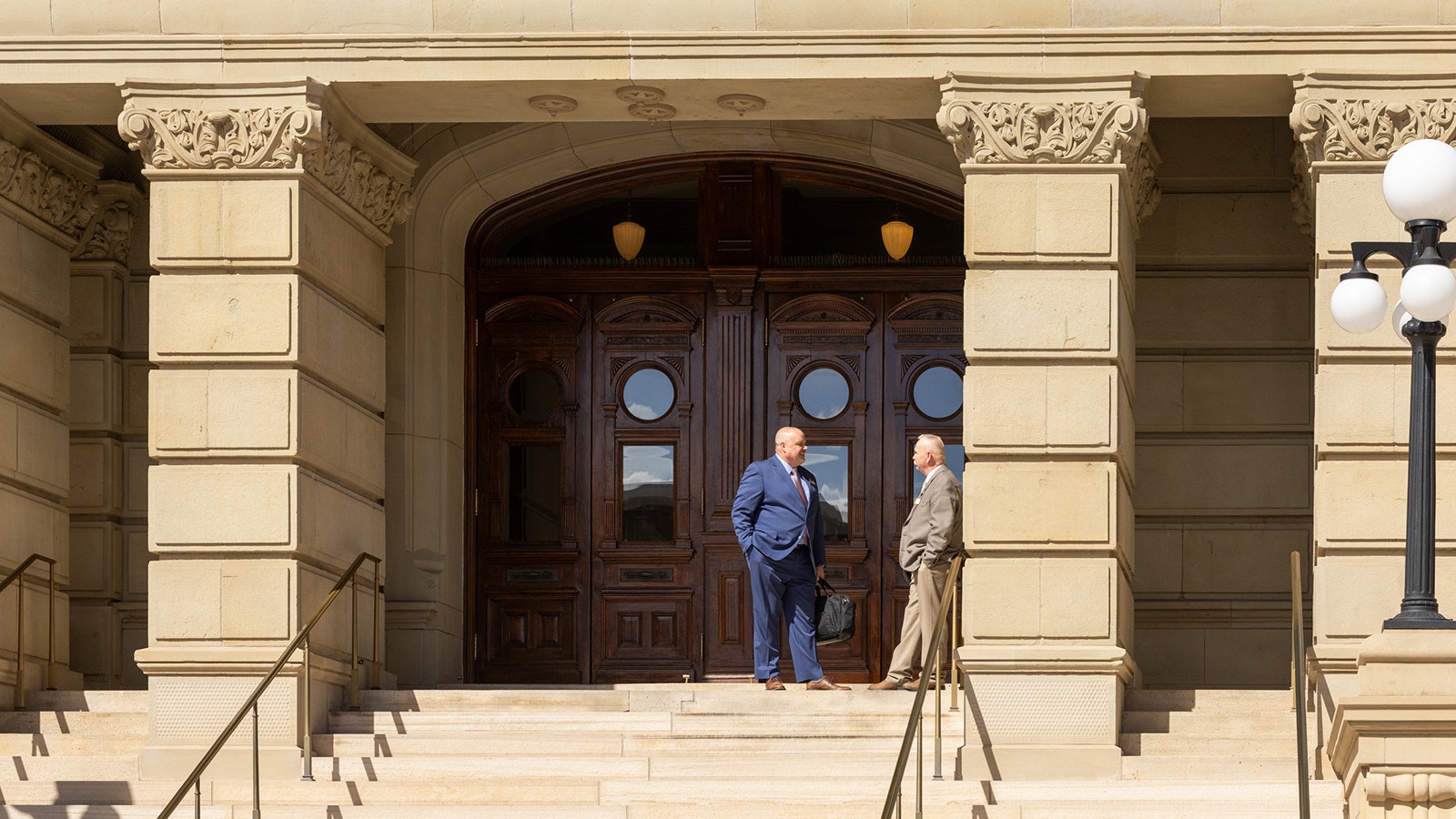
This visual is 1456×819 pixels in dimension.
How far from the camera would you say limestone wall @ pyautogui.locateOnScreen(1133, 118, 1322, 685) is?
18906mm

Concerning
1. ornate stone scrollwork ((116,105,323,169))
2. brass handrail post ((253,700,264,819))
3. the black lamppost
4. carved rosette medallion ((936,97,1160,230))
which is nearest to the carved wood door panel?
ornate stone scrollwork ((116,105,323,169))

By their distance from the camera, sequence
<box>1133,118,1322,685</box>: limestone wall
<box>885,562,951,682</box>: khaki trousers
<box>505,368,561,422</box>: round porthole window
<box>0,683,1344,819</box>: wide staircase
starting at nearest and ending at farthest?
<box>0,683,1344,819</box>: wide staircase < <box>885,562,951,682</box>: khaki trousers < <box>1133,118,1322,685</box>: limestone wall < <box>505,368,561,422</box>: round porthole window

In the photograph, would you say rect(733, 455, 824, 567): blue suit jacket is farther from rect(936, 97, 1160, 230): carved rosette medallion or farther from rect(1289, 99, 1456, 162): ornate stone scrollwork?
rect(1289, 99, 1456, 162): ornate stone scrollwork

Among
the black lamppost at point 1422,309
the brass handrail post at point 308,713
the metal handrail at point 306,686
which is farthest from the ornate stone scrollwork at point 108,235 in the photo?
the black lamppost at point 1422,309

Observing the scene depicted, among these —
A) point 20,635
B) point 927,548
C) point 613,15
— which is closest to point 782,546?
point 927,548

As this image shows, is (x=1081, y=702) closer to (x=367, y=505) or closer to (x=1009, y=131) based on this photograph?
(x=1009, y=131)

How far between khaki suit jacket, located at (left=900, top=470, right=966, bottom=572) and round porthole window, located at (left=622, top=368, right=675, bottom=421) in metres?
3.54

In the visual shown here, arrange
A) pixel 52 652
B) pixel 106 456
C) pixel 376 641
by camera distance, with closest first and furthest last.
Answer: pixel 376 641 < pixel 52 652 < pixel 106 456

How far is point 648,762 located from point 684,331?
5.84m

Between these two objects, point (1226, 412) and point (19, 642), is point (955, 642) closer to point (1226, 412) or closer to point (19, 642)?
point (1226, 412)

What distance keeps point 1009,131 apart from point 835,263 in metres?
4.20

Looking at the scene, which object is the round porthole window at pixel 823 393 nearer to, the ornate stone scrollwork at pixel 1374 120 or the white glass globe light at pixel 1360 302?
the ornate stone scrollwork at pixel 1374 120

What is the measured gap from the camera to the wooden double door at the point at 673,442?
20.1 metres

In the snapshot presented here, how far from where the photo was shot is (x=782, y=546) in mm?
17406
